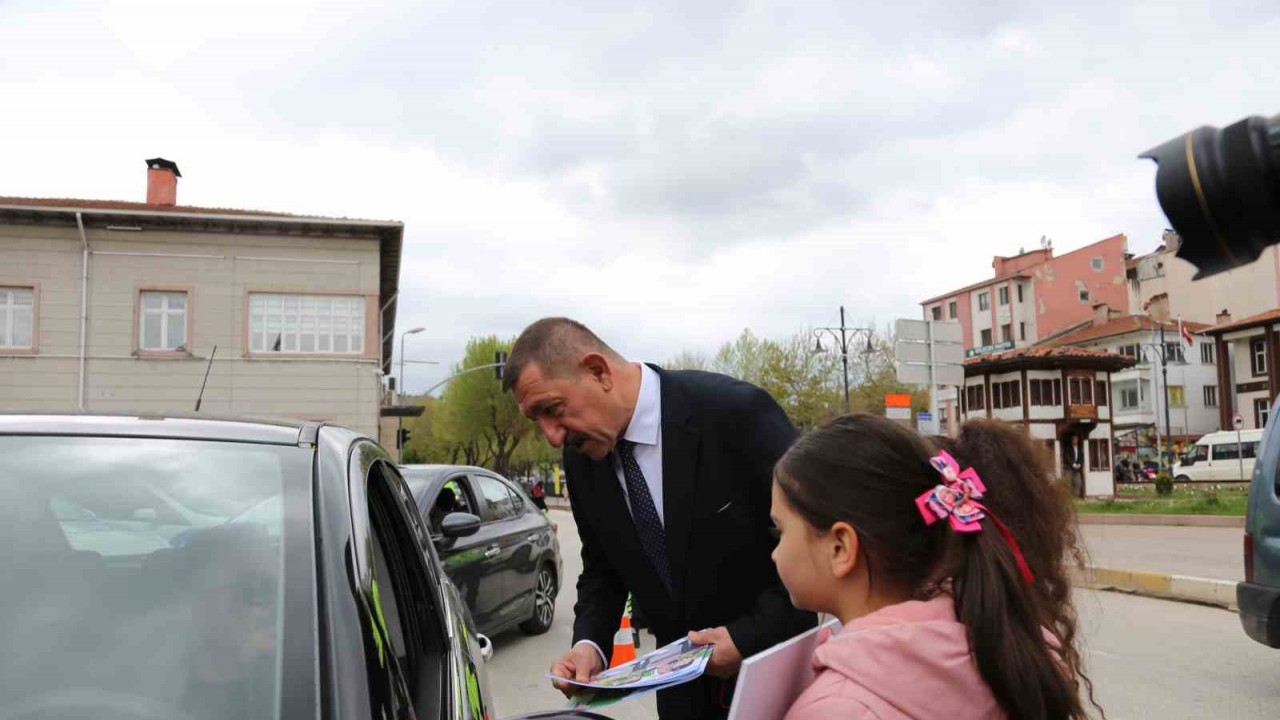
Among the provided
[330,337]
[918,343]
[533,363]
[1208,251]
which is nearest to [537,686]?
[533,363]

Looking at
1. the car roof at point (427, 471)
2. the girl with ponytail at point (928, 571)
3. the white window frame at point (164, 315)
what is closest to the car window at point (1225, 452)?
the white window frame at point (164, 315)

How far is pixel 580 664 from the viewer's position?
267 centimetres

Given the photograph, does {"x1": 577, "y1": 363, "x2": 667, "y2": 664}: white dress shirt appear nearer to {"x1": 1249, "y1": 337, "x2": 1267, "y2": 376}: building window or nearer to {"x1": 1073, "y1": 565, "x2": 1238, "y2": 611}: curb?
{"x1": 1073, "y1": 565, "x2": 1238, "y2": 611}: curb

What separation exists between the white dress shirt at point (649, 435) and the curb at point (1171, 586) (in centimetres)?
819

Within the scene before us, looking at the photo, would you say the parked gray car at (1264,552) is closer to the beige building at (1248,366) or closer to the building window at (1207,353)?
the beige building at (1248,366)

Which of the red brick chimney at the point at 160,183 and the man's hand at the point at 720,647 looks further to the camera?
the red brick chimney at the point at 160,183

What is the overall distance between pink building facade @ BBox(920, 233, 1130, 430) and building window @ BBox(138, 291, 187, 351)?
1740 inches

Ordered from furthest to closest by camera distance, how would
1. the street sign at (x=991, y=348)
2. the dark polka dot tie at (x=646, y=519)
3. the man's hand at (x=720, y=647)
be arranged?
the street sign at (x=991, y=348) → the dark polka dot tie at (x=646, y=519) → the man's hand at (x=720, y=647)

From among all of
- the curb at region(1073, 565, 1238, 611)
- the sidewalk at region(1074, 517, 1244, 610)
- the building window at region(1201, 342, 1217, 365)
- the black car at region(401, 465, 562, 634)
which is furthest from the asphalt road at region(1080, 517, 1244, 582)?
the building window at region(1201, 342, 1217, 365)

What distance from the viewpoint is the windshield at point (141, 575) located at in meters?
1.58

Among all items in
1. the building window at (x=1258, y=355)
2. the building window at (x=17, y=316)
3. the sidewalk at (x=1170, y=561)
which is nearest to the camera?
the sidewalk at (x=1170, y=561)

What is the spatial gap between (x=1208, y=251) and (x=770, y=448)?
5.30ft

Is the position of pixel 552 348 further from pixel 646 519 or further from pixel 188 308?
pixel 188 308

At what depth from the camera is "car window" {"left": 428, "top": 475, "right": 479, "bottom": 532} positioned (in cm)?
722
